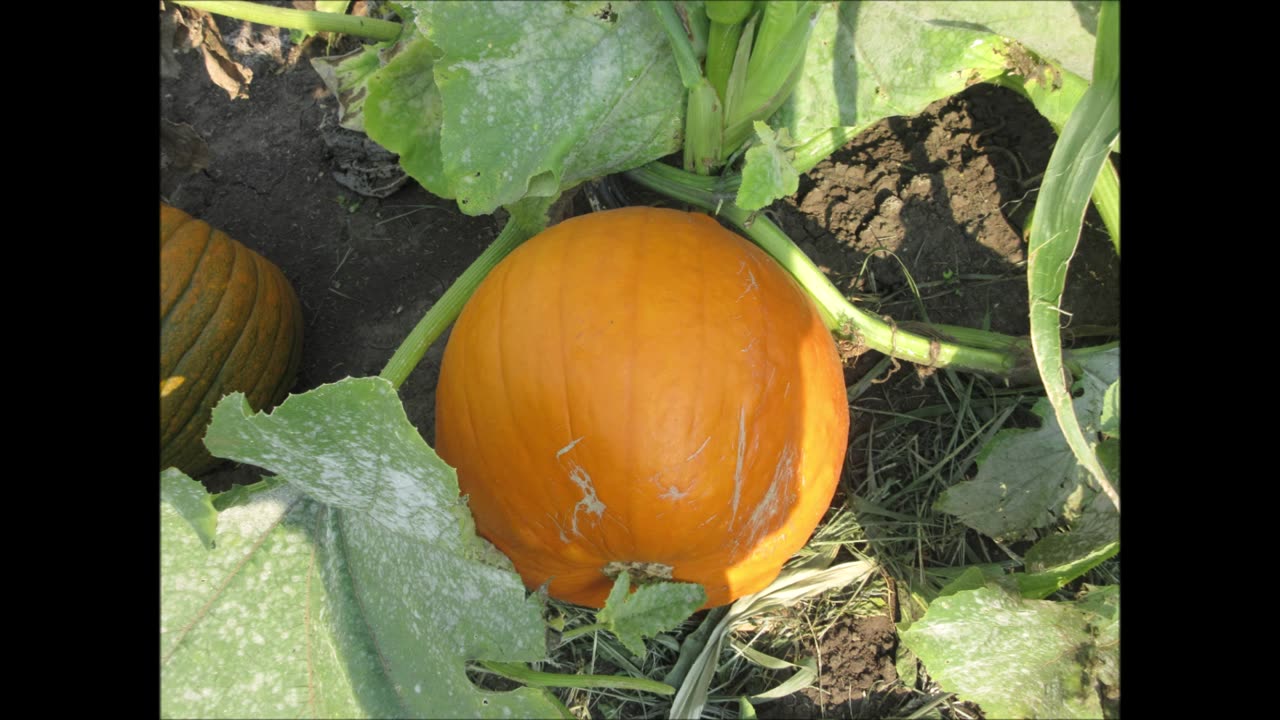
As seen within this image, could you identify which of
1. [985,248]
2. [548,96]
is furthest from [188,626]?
[985,248]

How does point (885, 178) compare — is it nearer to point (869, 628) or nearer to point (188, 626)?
point (869, 628)

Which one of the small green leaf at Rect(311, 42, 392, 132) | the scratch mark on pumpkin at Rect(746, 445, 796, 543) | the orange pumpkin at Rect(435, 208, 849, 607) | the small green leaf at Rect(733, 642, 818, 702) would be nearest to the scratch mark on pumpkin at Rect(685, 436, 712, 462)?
the orange pumpkin at Rect(435, 208, 849, 607)

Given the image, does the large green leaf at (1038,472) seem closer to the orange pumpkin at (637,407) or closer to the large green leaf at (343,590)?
the orange pumpkin at (637,407)

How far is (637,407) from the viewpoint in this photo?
1435mm

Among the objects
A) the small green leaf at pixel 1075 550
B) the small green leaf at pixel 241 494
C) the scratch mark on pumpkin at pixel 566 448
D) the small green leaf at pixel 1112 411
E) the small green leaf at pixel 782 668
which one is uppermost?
the small green leaf at pixel 1112 411

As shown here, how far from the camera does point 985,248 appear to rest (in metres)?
2.16

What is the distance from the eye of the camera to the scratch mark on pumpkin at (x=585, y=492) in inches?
57.2

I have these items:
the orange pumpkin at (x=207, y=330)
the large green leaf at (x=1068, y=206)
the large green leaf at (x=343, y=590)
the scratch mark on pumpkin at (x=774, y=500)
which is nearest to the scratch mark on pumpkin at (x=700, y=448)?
the scratch mark on pumpkin at (x=774, y=500)

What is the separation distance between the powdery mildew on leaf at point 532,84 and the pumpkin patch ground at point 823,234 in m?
0.46

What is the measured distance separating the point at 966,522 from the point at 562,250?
1.09 metres

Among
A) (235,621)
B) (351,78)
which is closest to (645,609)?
(235,621)

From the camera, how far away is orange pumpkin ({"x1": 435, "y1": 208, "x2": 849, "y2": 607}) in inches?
56.9

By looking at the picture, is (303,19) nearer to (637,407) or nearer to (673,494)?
(637,407)

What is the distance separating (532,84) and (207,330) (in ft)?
3.23
